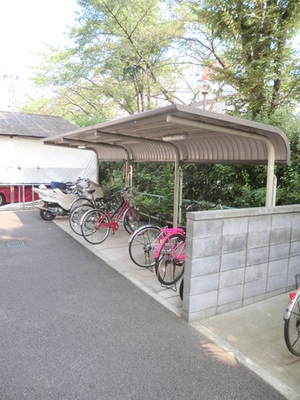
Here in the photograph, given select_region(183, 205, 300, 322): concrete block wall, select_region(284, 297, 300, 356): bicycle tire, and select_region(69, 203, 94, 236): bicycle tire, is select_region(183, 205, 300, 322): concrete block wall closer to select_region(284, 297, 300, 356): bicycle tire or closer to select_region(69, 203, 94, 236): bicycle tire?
select_region(284, 297, 300, 356): bicycle tire

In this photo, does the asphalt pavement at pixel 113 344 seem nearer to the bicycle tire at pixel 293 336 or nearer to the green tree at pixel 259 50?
the bicycle tire at pixel 293 336

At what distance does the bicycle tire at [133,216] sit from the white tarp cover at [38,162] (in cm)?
608

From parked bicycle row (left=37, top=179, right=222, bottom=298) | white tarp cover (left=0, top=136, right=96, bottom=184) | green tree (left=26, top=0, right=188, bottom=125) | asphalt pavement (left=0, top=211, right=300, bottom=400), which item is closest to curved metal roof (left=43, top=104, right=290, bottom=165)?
parked bicycle row (left=37, top=179, right=222, bottom=298)

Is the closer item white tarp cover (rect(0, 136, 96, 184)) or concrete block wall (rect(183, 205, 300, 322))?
concrete block wall (rect(183, 205, 300, 322))

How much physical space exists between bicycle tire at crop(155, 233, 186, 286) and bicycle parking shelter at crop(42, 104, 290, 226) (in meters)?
1.31

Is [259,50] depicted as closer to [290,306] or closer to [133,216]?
[133,216]

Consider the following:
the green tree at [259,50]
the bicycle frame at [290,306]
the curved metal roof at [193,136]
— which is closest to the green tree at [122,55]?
the green tree at [259,50]

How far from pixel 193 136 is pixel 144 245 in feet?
6.74

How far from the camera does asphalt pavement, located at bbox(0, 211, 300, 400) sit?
223 cm

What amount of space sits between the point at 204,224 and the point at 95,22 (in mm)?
11322

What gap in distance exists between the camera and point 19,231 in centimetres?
709

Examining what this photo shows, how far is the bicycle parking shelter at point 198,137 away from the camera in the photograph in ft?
11.3

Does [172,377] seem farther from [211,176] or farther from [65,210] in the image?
[65,210]

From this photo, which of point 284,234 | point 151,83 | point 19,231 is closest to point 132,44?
point 151,83
